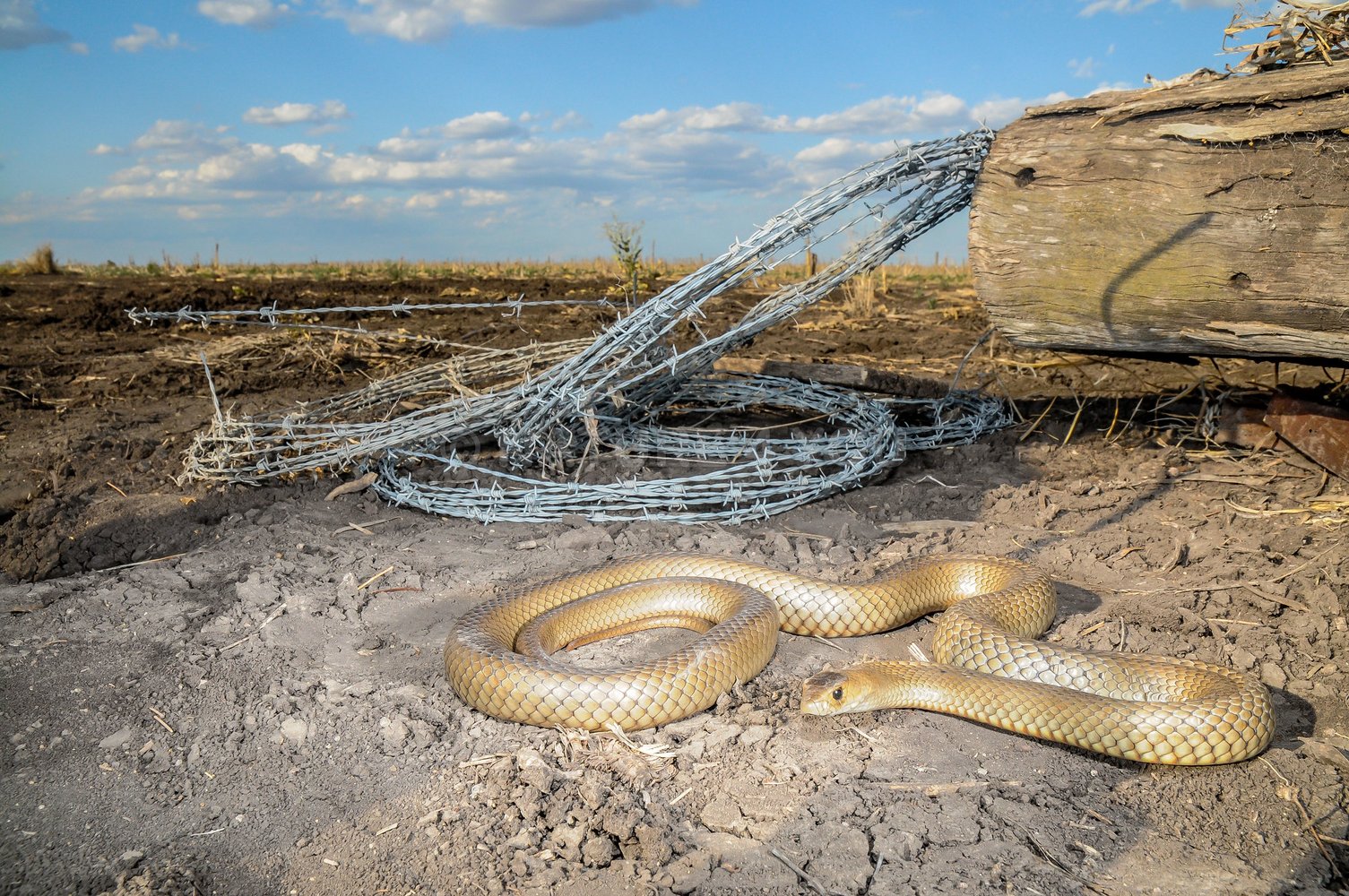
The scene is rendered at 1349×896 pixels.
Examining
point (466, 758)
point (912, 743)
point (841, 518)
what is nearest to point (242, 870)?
point (466, 758)

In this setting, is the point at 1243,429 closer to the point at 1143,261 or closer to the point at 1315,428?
the point at 1315,428

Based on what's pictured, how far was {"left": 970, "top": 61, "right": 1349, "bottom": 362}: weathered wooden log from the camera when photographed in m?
5.29

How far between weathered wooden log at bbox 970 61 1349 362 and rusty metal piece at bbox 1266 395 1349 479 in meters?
1.18

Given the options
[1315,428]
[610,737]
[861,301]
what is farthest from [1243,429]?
[861,301]

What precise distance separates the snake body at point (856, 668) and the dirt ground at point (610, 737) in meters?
0.12

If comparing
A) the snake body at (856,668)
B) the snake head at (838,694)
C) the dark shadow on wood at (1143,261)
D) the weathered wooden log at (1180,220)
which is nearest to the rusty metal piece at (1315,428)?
the weathered wooden log at (1180,220)

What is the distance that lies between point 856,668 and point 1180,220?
3657 mm

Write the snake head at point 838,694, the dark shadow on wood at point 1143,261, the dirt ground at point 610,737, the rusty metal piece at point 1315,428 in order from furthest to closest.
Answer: the rusty metal piece at point 1315,428 → the dark shadow on wood at point 1143,261 → the snake head at point 838,694 → the dirt ground at point 610,737

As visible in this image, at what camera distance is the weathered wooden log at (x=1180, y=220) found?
529 centimetres

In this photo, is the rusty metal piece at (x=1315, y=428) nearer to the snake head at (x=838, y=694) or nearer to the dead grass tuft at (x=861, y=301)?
the snake head at (x=838, y=694)

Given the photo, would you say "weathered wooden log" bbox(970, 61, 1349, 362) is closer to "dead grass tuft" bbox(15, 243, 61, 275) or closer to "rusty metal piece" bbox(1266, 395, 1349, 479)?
"rusty metal piece" bbox(1266, 395, 1349, 479)

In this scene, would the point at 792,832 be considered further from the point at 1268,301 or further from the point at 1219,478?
the point at 1219,478

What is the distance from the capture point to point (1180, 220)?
5582 millimetres

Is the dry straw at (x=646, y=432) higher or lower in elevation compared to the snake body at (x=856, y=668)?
higher
